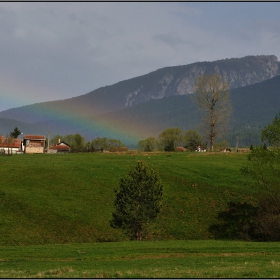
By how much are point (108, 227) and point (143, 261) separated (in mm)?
19467

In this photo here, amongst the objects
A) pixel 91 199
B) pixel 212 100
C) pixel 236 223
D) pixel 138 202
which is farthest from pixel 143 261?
pixel 212 100

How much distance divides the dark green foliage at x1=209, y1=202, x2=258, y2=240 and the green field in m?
1.04

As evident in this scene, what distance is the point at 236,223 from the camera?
4675cm

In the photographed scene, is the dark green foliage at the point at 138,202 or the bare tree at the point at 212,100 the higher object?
the bare tree at the point at 212,100

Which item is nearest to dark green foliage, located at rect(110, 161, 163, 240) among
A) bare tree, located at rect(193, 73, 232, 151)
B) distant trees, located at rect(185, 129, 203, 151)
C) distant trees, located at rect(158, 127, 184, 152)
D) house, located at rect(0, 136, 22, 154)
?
bare tree, located at rect(193, 73, 232, 151)

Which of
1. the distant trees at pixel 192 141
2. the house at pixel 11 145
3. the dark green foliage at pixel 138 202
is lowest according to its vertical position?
the dark green foliage at pixel 138 202

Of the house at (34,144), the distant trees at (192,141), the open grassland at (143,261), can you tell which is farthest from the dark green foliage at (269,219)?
the distant trees at (192,141)

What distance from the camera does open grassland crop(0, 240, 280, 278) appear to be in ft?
57.7

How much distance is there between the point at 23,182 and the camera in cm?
5450

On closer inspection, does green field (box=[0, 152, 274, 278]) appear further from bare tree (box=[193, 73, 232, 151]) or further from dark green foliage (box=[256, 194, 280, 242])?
bare tree (box=[193, 73, 232, 151])

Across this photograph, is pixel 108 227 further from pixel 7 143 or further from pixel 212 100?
pixel 7 143

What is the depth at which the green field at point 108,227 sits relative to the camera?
69.2 ft

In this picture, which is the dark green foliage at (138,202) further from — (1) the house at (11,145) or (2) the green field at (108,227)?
(1) the house at (11,145)

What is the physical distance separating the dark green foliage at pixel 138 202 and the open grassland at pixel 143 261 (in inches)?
211
